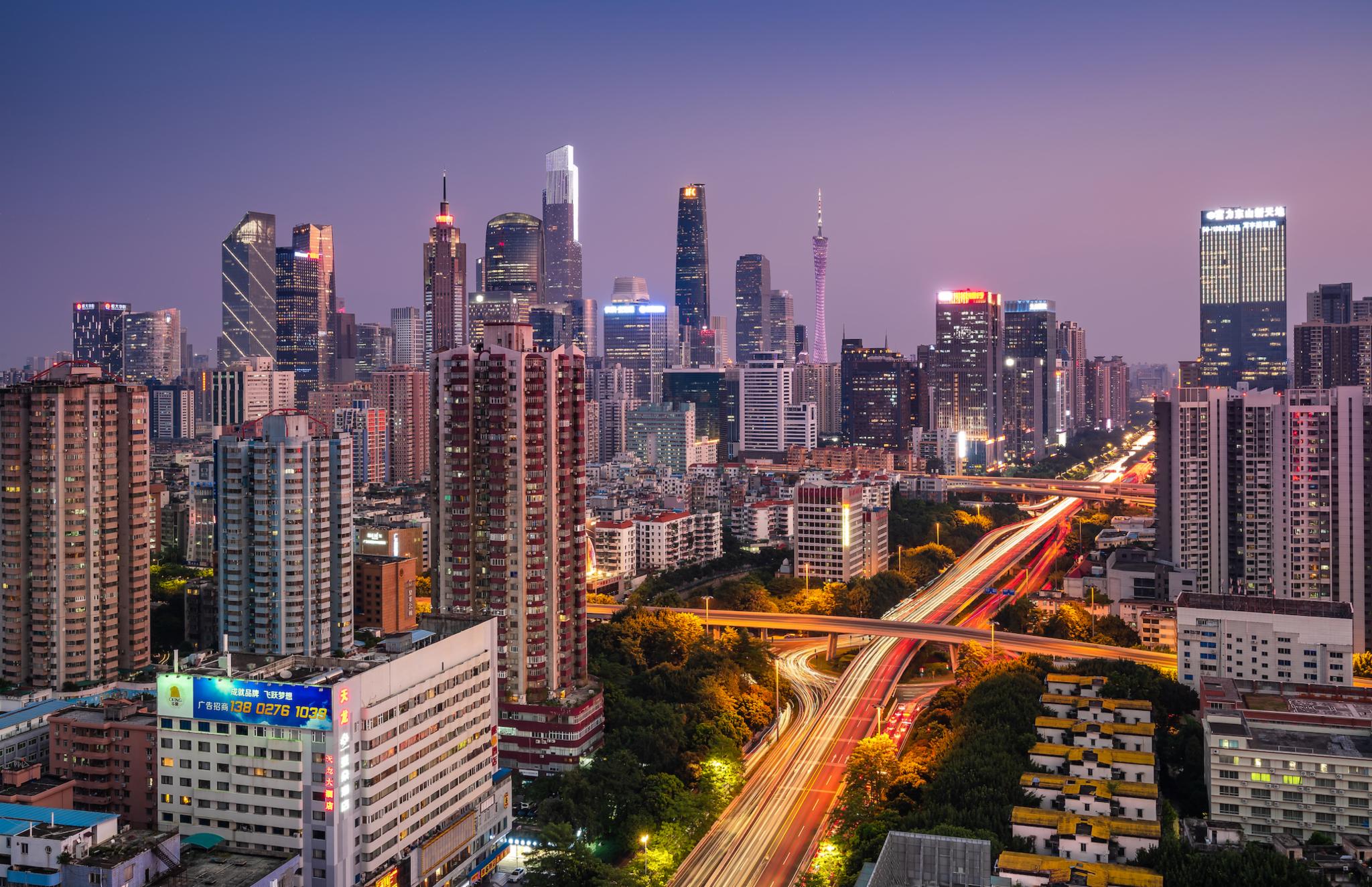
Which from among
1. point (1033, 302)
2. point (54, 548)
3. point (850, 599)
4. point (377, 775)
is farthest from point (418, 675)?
point (1033, 302)

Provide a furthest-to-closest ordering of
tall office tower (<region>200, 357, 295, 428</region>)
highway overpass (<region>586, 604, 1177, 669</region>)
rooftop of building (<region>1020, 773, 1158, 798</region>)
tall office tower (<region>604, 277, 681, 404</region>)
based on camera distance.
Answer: tall office tower (<region>604, 277, 681, 404</region>), tall office tower (<region>200, 357, 295, 428</region>), highway overpass (<region>586, 604, 1177, 669</region>), rooftop of building (<region>1020, 773, 1158, 798</region>)

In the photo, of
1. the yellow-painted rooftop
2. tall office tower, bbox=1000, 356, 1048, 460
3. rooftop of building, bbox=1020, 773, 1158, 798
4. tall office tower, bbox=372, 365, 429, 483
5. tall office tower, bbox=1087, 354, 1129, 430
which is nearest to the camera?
the yellow-painted rooftop

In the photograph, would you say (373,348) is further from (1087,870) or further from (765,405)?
(1087,870)

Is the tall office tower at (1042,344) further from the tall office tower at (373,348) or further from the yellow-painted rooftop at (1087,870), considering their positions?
the yellow-painted rooftop at (1087,870)

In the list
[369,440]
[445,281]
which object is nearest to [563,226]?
[445,281]

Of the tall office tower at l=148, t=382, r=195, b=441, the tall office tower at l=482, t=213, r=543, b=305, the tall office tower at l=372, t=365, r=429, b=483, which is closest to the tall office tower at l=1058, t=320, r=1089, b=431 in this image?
the tall office tower at l=482, t=213, r=543, b=305

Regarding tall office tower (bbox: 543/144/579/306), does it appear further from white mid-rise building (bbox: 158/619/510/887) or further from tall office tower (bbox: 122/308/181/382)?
white mid-rise building (bbox: 158/619/510/887)
